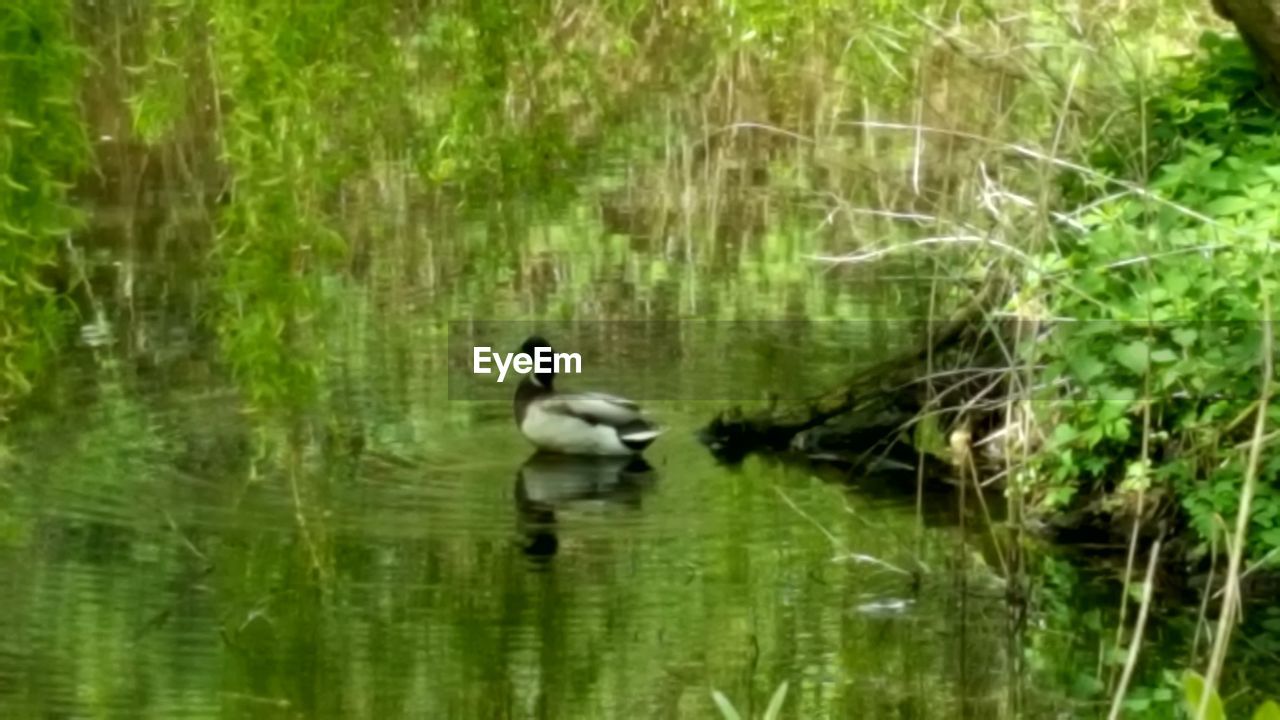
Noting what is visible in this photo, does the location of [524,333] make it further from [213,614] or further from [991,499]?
[213,614]

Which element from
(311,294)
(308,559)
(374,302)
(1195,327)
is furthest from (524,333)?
(311,294)

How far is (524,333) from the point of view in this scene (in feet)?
27.3

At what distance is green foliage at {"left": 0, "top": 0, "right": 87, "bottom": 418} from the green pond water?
2.37 feet

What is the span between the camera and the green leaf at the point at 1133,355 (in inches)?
210

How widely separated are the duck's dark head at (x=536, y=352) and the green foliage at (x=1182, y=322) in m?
2.01

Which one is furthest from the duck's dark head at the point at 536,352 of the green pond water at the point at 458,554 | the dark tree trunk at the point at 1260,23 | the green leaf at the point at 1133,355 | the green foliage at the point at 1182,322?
the dark tree trunk at the point at 1260,23

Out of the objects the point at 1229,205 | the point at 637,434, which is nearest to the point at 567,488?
the point at 637,434

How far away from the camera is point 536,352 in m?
7.71

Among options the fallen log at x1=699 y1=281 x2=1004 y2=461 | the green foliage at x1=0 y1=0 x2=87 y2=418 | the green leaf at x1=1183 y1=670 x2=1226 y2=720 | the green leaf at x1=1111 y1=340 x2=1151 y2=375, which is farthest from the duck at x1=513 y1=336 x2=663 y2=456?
the green leaf at x1=1183 y1=670 x2=1226 y2=720

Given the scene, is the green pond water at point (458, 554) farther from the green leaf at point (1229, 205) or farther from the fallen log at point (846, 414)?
the green leaf at point (1229, 205)

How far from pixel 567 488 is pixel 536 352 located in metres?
0.91

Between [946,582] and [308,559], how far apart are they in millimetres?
1506

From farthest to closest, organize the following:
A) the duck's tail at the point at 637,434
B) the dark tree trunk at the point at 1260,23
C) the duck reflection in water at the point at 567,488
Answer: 1. the duck's tail at the point at 637,434
2. the duck reflection in water at the point at 567,488
3. the dark tree trunk at the point at 1260,23

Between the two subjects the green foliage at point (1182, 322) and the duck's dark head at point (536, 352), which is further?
the duck's dark head at point (536, 352)
